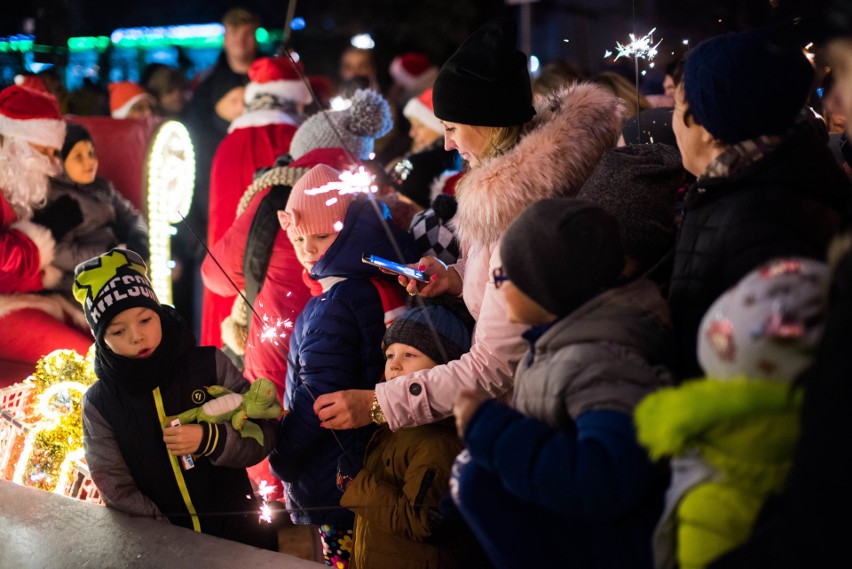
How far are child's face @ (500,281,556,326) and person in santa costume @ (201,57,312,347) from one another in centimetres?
299

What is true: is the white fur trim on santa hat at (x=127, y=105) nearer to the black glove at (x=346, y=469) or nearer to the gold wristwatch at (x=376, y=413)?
the black glove at (x=346, y=469)

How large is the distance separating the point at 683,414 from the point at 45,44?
5.38 m

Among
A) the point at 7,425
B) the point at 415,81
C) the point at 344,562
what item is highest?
the point at 415,81

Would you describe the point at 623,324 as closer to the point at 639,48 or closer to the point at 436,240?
the point at 639,48

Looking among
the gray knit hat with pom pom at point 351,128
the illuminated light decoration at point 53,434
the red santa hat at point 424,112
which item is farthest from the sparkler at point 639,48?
the red santa hat at point 424,112

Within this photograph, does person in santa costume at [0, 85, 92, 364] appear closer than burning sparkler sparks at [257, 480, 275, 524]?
No

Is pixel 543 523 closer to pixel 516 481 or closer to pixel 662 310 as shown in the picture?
pixel 516 481

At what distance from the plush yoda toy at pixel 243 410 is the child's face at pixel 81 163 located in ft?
7.43

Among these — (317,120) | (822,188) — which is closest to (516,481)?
(822,188)

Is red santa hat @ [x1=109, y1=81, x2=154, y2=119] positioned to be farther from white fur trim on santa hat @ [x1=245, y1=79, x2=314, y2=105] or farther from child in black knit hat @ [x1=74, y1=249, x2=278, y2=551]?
child in black knit hat @ [x1=74, y1=249, x2=278, y2=551]

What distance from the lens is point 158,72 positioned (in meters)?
7.34

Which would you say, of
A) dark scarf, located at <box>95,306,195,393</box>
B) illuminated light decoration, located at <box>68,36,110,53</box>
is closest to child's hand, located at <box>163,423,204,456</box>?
dark scarf, located at <box>95,306,195,393</box>

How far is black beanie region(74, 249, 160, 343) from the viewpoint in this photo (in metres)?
2.80

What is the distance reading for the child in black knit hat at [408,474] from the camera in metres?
2.53
